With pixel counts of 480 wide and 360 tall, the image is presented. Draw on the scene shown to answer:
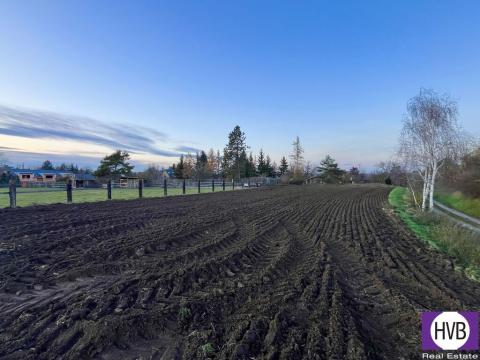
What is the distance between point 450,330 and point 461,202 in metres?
29.9

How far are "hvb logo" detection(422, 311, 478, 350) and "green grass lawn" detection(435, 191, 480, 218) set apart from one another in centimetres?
2395

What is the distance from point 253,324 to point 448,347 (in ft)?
6.66

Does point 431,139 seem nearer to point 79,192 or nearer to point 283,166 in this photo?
point 79,192

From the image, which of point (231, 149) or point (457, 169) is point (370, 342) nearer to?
point (457, 169)

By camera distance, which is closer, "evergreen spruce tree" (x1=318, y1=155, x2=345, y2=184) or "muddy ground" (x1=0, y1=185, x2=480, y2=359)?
"muddy ground" (x1=0, y1=185, x2=480, y2=359)

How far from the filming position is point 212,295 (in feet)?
12.6

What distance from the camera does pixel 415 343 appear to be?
Result: 2.99 meters

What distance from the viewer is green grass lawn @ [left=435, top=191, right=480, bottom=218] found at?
2322cm

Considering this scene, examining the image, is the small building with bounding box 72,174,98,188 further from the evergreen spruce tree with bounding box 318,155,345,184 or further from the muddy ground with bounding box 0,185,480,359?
the evergreen spruce tree with bounding box 318,155,345,184

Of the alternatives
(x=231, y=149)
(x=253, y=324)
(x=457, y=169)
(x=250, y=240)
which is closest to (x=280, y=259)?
(x=250, y=240)

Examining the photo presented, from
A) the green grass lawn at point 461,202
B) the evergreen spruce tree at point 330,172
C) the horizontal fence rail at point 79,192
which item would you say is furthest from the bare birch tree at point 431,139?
the evergreen spruce tree at point 330,172

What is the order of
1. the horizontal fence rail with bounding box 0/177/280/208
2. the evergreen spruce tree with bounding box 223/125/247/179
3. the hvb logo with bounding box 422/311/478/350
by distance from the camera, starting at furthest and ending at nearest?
1. the evergreen spruce tree with bounding box 223/125/247/179
2. the horizontal fence rail with bounding box 0/177/280/208
3. the hvb logo with bounding box 422/311/478/350

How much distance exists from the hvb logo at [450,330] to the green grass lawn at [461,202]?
78.6 ft

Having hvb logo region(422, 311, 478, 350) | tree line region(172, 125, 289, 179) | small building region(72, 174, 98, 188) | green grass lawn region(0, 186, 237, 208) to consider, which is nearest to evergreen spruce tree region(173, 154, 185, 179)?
tree line region(172, 125, 289, 179)
